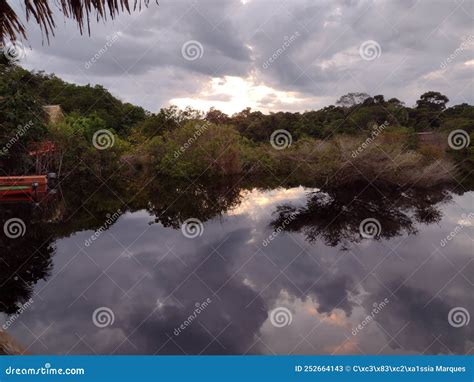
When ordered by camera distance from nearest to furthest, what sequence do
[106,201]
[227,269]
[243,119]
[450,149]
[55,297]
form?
[55,297], [227,269], [106,201], [450,149], [243,119]

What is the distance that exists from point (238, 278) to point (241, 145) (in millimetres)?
19193

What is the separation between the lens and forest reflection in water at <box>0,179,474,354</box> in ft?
20.6

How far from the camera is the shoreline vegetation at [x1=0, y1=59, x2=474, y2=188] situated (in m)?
18.3

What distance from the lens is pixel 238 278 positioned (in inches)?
333

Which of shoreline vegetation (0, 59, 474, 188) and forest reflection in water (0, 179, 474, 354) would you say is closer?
forest reflection in water (0, 179, 474, 354)

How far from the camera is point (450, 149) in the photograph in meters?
31.5

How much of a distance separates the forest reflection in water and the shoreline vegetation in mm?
4938

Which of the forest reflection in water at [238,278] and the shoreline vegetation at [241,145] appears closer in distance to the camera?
the forest reflection in water at [238,278]

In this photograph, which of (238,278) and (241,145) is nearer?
(238,278)

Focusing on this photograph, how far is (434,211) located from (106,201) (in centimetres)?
1397

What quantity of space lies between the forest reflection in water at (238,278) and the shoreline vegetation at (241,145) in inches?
194

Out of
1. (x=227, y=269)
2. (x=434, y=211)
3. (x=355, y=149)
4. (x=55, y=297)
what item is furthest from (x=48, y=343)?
(x=355, y=149)

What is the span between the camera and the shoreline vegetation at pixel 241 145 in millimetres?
18344

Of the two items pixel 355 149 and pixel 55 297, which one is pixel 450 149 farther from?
pixel 55 297
